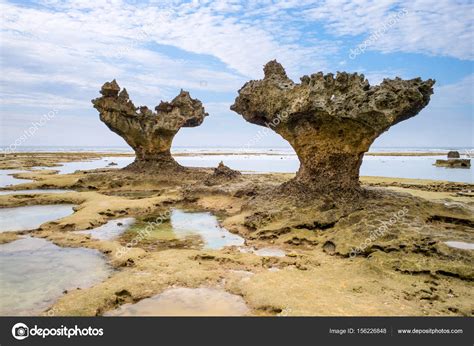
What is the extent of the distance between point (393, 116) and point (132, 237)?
1162 centimetres

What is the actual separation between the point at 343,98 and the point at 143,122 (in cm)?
2264

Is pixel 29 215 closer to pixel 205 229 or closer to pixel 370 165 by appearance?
pixel 205 229

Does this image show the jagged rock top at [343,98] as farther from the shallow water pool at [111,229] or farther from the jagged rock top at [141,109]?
the jagged rock top at [141,109]

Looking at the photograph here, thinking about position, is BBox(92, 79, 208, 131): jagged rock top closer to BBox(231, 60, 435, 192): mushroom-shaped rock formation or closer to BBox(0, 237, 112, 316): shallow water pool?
BBox(231, 60, 435, 192): mushroom-shaped rock formation

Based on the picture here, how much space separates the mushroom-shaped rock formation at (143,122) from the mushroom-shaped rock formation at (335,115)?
17.1m

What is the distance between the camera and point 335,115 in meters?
15.4

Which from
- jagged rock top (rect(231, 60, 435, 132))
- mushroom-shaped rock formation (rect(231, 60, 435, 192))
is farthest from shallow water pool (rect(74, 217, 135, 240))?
jagged rock top (rect(231, 60, 435, 132))

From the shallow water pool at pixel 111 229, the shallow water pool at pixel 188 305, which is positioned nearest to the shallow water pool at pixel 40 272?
the shallow water pool at pixel 111 229

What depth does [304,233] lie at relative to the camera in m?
13.7

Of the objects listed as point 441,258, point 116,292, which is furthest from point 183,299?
point 441,258

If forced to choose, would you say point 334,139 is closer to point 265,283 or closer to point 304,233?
point 304,233

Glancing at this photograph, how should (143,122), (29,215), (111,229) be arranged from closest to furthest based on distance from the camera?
(111,229) < (29,215) < (143,122)

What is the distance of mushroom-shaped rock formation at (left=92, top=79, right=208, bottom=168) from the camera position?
109 ft

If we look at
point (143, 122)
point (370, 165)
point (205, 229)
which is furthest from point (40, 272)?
point (370, 165)
